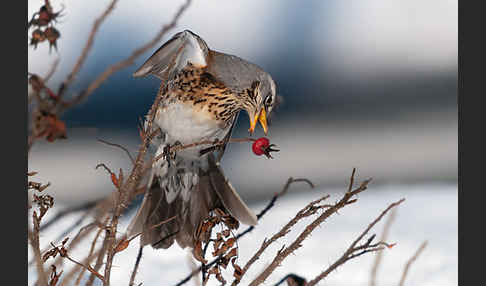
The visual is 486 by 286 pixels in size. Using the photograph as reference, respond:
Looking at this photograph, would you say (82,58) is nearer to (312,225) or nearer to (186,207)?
(312,225)

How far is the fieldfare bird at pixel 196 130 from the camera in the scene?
715mm

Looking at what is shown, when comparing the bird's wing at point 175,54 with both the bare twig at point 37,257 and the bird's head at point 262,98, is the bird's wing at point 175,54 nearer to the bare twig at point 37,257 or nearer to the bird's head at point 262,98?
the bird's head at point 262,98

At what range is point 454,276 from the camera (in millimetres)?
981

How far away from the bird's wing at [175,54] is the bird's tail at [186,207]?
0.15 metres

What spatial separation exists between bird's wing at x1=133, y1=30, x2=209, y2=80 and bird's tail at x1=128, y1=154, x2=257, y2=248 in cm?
15

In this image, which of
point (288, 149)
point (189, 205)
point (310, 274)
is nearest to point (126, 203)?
point (189, 205)

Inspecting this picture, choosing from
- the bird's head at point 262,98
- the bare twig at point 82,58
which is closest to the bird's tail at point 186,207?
the bird's head at point 262,98

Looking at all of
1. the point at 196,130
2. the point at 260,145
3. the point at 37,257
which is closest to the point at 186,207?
the point at 196,130

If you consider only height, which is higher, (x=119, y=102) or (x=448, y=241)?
(x=119, y=102)

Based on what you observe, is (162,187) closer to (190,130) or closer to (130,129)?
(190,130)

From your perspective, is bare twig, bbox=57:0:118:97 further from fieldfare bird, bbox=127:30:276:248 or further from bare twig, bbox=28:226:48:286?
fieldfare bird, bbox=127:30:276:248

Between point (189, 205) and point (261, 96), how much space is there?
18 cm

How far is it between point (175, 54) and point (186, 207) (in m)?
0.21

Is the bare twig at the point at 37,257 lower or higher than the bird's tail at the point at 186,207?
higher
